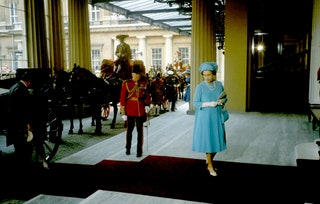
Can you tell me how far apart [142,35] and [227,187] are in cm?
2686

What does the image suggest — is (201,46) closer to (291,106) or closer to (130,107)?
(291,106)

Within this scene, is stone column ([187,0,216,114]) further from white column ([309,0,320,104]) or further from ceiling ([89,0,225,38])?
white column ([309,0,320,104])

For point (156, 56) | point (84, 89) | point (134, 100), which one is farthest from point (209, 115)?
point (156, 56)

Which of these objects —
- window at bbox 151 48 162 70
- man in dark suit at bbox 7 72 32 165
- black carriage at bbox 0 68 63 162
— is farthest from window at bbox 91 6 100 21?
man in dark suit at bbox 7 72 32 165

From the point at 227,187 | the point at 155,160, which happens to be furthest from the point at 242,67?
the point at 227,187

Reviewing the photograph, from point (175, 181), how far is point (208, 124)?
88cm

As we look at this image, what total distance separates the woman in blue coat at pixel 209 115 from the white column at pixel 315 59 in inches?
252

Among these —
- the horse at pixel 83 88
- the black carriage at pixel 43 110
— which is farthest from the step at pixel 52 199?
the horse at pixel 83 88

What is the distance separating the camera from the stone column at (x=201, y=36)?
10.0 meters

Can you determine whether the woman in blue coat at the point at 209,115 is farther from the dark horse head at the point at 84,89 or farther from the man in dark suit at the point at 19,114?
the dark horse head at the point at 84,89

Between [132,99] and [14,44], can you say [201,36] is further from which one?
[14,44]

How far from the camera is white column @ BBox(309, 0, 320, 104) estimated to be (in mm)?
9406

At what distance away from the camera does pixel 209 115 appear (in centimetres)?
430

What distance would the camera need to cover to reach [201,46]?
10.2 metres
